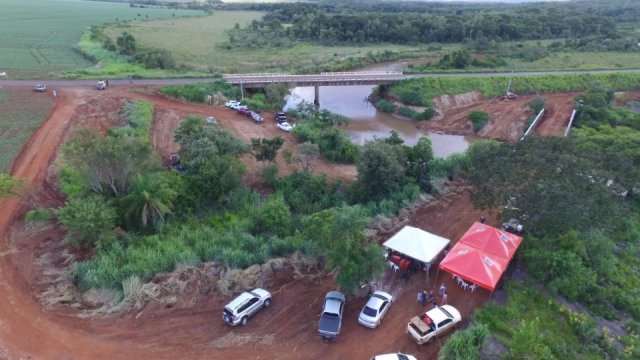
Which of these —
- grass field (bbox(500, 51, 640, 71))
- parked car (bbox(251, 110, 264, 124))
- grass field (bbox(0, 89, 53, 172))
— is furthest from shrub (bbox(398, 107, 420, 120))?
grass field (bbox(0, 89, 53, 172))

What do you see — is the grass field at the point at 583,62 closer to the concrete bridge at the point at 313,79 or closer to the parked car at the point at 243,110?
the concrete bridge at the point at 313,79

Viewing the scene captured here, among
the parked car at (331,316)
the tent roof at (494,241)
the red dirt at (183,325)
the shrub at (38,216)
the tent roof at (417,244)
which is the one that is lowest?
the red dirt at (183,325)

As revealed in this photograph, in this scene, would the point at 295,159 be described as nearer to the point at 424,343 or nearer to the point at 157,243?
the point at 157,243

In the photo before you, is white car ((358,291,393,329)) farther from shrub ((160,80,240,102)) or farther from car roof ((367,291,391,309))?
shrub ((160,80,240,102))

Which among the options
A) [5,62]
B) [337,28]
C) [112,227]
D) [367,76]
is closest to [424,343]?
[112,227]

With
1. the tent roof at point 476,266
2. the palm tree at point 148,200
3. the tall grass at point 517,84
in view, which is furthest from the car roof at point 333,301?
the tall grass at point 517,84

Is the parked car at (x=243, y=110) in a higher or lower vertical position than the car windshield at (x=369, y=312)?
higher
